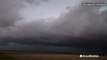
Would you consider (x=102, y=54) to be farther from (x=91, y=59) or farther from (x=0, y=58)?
(x=0, y=58)

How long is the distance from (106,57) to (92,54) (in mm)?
9022

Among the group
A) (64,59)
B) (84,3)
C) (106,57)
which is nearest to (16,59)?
(64,59)

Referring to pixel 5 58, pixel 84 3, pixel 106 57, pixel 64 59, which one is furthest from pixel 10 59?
pixel 84 3

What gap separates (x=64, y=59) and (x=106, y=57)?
10599mm

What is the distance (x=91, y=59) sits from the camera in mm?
30484

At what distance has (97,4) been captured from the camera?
26703 millimetres

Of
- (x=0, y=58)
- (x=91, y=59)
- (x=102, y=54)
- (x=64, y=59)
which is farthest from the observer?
(x=64, y=59)

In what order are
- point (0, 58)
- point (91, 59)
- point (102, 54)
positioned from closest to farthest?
point (91, 59) → point (102, 54) → point (0, 58)

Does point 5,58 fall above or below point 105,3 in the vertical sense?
below

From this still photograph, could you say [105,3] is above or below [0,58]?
above

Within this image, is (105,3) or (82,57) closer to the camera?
(105,3)

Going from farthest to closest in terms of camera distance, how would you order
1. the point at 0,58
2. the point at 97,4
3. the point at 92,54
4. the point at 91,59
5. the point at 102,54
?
the point at 0,58 < the point at 102,54 < the point at 92,54 < the point at 91,59 < the point at 97,4

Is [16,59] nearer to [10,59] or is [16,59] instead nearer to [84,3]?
[10,59]

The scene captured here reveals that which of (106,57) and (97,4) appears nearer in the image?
(97,4)
